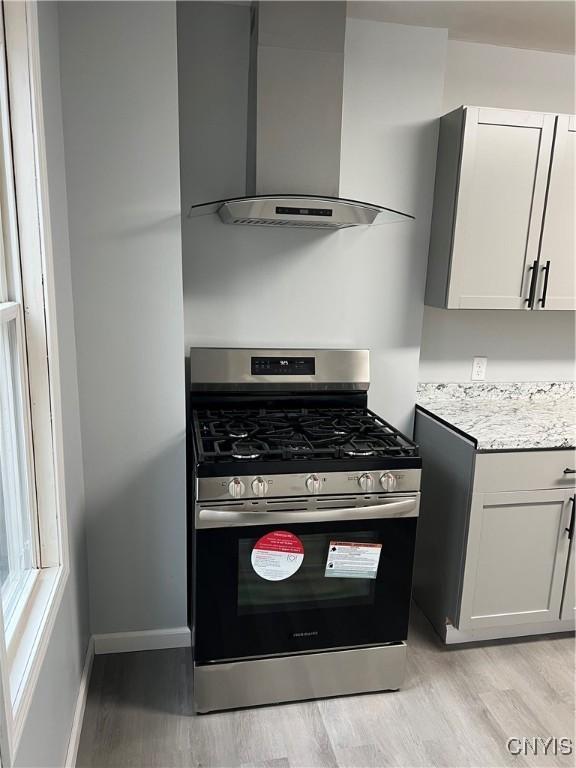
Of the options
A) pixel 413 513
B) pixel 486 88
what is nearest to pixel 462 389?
pixel 413 513

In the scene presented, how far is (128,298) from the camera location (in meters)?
1.99

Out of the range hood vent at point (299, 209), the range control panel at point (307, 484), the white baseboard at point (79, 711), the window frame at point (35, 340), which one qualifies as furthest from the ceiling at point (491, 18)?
the white baseboard at point (79, 711)

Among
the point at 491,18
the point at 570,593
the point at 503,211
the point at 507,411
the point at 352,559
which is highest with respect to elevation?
the point at 491,18

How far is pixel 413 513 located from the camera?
1.99 metres

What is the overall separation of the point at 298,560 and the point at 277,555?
8 cm

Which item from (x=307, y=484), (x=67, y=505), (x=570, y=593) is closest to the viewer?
(x=67, y=505)

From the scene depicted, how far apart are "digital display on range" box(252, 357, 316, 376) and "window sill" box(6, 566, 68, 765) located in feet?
3.62

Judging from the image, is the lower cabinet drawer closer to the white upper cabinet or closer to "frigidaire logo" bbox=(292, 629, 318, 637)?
A: the white upper cabinet

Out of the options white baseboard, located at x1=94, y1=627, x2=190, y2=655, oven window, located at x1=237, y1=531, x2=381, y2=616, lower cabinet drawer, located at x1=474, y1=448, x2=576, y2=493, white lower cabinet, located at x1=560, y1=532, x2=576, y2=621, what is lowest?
white baseboard, located at x1=94, y1=627, x2=190, y2=655

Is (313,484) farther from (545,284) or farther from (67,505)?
(545,284)

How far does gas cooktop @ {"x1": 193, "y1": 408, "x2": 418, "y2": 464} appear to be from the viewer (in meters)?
1.89

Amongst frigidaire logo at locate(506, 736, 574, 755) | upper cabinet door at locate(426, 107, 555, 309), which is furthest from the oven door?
upper cabinet door at locate(426, 107, 555, 309)

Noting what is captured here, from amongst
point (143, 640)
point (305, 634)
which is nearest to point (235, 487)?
point (305, 634)

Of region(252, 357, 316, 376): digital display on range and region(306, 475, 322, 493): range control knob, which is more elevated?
region(252, 357, 316, 376): digital display on range
